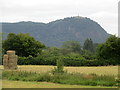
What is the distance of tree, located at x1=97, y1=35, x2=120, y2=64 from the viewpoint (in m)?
42.3

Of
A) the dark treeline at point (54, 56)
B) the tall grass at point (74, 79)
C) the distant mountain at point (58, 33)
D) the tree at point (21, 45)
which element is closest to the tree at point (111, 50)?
the dark treeline at point (54, 56)

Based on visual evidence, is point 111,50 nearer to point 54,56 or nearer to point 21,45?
point 54,56

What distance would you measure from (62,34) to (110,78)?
181m

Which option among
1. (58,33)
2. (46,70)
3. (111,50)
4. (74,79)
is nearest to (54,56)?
(111,50)

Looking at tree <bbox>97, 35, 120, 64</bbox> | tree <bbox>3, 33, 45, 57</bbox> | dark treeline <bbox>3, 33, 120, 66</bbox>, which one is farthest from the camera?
tree <bbox>3, 33, 45, 57</bbox>

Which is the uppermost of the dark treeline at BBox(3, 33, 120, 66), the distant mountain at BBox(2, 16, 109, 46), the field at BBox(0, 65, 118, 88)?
the distant mountain at BBox(2, 16, 109, 46)

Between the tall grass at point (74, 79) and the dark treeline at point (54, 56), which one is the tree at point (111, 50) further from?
the tall grass at point (74, 79)

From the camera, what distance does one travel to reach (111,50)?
4269cm

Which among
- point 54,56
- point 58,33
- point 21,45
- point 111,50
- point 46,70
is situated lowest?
point 46,70

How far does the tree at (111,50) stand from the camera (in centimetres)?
4234

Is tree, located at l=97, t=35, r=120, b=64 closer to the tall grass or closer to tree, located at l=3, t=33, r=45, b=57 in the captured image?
tree, located at l=3, t=33, r=45, b=57

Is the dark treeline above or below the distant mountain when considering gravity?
below

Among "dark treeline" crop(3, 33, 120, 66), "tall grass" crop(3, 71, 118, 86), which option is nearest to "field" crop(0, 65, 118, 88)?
"tall grass" crop(3, 71, 118, 86)

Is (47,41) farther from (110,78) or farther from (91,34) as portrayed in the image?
(110,78)
